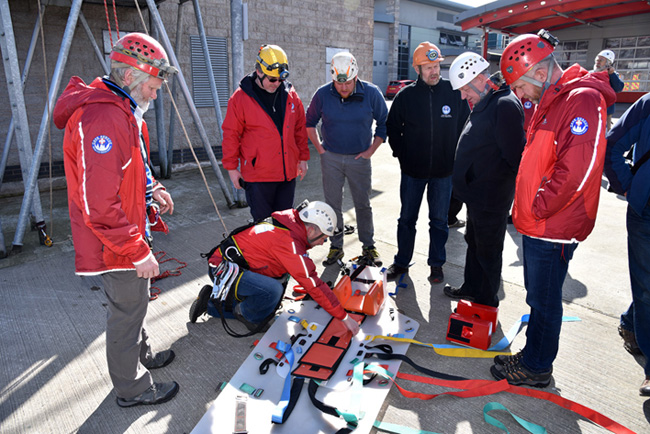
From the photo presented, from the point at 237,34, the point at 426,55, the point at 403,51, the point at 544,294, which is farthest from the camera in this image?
the point at 403,51

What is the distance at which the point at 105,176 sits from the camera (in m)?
2.07

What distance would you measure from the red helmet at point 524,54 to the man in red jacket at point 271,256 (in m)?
1.50

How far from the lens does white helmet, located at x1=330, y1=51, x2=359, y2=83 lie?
158 inches

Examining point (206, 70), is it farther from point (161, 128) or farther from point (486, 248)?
point (486, 248)

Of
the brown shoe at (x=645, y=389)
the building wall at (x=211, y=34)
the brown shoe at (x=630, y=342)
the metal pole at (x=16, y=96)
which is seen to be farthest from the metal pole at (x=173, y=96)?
the brown shoe at (x=645, y=389)

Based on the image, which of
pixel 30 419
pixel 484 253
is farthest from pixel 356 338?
pixel 30 419

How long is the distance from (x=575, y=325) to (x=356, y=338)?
5.82ft

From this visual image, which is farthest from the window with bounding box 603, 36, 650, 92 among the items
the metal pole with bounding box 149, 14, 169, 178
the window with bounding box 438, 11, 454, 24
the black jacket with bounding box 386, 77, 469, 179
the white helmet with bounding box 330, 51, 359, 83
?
the window with bounding box 438, 11, 454, 24

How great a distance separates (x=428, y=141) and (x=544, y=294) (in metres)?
1.80

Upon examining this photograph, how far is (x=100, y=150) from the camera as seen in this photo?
81.2 inches

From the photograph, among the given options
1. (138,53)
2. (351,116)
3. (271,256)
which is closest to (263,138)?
(351,116)

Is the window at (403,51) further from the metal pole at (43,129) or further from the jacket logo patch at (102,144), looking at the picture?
the jacket logo patch at (102,144)

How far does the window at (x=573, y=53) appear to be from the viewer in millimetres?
18750

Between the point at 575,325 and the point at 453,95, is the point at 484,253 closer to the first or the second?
the point at 575,325
